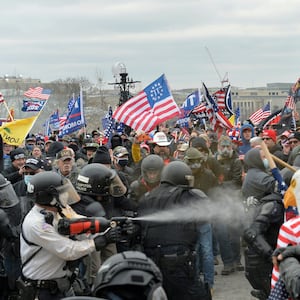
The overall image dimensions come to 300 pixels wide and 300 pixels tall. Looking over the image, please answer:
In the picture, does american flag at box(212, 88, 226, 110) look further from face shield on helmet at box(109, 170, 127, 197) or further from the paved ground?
face shield on helmet at box(109, 170, 127, 197)

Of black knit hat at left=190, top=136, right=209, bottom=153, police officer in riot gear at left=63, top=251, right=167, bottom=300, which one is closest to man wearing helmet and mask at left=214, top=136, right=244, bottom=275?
black knit hat at left=190, top=136, right=209, bottom=153

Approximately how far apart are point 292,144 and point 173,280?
5599mm

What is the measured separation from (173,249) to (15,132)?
319 inches

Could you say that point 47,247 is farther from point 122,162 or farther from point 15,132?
point 15,132

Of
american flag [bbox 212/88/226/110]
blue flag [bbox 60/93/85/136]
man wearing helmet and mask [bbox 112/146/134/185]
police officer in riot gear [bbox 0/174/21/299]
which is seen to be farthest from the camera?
blue flag [bbox 60/93/85/136]

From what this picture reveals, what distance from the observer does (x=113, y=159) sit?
11.2 metres

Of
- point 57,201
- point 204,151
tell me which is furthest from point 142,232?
point 204,151

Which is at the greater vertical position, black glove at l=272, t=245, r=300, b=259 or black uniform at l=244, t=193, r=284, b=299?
black glove at l=272, t=245, r=300, b=259

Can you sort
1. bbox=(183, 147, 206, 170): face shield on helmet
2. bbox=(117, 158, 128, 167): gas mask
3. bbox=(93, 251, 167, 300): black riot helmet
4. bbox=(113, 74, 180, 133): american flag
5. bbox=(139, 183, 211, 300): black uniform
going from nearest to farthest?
bbox=(93, 251, 167, 300): black riot helmet < bbox=(139, 183, 211, 300): black uniform < bbox=(183, 147, 206, 170): face shield on helmet < bbox=(117, 158, 128, 167): gas mask < bbox=(113, 74, 180, 133): american flag

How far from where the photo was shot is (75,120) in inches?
753

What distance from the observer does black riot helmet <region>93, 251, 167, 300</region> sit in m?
3.07

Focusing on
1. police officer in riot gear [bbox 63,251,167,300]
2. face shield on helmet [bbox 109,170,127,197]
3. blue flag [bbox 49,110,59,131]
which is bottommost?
blue flag [bbox 49,110,59,131]

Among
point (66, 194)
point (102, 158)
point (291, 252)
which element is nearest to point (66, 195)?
point (66, 194)

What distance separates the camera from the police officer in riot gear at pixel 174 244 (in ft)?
20.4
